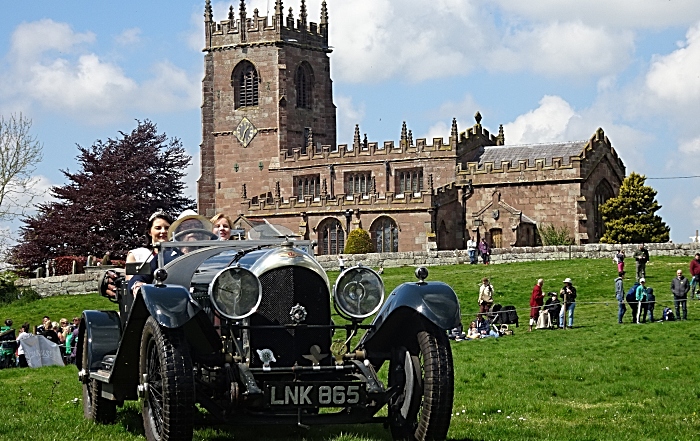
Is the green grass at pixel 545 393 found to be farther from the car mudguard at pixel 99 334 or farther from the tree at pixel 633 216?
the tree at pixel 633 216

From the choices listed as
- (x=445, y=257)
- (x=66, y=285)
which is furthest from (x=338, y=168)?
(x=66, y=285)

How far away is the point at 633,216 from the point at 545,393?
155ft

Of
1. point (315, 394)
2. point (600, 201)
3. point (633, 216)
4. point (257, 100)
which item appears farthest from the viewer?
point (257, 100)

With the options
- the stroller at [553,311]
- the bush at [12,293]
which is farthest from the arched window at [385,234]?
the stroller at [553,311]

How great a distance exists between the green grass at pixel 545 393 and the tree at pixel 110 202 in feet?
117

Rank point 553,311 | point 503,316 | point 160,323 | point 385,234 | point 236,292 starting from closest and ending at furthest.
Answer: point 160,323, point 236,292, point 553,311, point 503,316, point 385,234

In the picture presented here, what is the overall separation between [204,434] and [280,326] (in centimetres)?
164

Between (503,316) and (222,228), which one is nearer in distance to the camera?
(222,228)

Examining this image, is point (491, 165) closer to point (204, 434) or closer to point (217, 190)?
point (217, 190)

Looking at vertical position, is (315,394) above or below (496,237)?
below

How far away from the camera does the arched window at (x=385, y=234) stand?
63562 millimetres

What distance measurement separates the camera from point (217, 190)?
254 feet

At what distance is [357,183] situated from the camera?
72250 millimetres

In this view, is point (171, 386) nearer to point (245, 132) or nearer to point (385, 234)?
point (385, 234)
